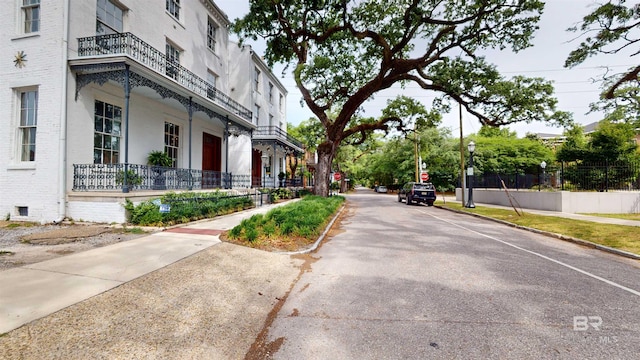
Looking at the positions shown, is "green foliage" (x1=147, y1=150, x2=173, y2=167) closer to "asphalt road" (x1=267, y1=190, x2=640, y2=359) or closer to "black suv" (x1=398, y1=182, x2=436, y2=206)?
"asphalt road" (x1=267, y1=190, x2=640, y2=359)

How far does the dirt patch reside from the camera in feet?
17.7

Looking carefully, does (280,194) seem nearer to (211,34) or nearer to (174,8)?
(211,34)

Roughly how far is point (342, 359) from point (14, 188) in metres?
12.1

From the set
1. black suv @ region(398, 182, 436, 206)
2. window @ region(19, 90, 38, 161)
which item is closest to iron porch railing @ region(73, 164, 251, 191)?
window @ region(19, 90, 38, 161)

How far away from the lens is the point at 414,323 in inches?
131

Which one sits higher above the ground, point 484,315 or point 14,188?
point 14,188

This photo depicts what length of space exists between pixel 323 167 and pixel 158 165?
11.7m

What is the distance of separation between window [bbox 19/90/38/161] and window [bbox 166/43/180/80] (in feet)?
15.5

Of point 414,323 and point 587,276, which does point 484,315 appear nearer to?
point 414,323

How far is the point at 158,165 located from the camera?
11695mm

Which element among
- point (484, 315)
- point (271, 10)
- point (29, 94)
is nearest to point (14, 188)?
point (29, 94)

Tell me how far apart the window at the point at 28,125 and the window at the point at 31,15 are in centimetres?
219

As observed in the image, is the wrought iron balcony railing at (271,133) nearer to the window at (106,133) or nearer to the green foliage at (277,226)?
the window at (106,133)

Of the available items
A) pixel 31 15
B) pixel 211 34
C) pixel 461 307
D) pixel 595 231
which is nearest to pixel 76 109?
pixel 31 15
